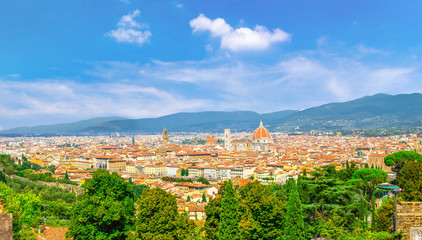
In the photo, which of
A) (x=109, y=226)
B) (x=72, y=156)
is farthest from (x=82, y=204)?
(x=72, y=156)

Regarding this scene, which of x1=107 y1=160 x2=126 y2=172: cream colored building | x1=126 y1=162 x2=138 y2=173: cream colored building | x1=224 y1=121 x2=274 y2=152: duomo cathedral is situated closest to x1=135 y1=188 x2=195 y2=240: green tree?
x1=126 y1=162 x2=138 y2=173: cream colored building

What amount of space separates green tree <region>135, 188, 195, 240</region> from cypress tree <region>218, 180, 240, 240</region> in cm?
99

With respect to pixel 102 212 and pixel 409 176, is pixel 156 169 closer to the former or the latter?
pixel 409 176

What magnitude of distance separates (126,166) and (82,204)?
62.3 metres

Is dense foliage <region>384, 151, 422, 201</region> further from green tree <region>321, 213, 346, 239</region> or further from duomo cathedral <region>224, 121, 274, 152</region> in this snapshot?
duomo cathedral <region>224, 121, 274, 152</region>

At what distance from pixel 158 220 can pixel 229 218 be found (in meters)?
1.86

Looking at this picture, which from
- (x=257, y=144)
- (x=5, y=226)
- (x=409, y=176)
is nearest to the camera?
(x=5, y=226)

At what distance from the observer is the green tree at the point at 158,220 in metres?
9.33

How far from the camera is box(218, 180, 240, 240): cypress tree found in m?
9.34

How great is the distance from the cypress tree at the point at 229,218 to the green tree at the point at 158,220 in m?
0.99

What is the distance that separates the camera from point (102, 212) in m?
9.64

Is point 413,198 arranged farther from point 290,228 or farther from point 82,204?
point 82,204

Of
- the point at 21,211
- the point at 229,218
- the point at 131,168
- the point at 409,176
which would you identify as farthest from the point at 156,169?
the point at 229,218

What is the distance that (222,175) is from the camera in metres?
58.5
